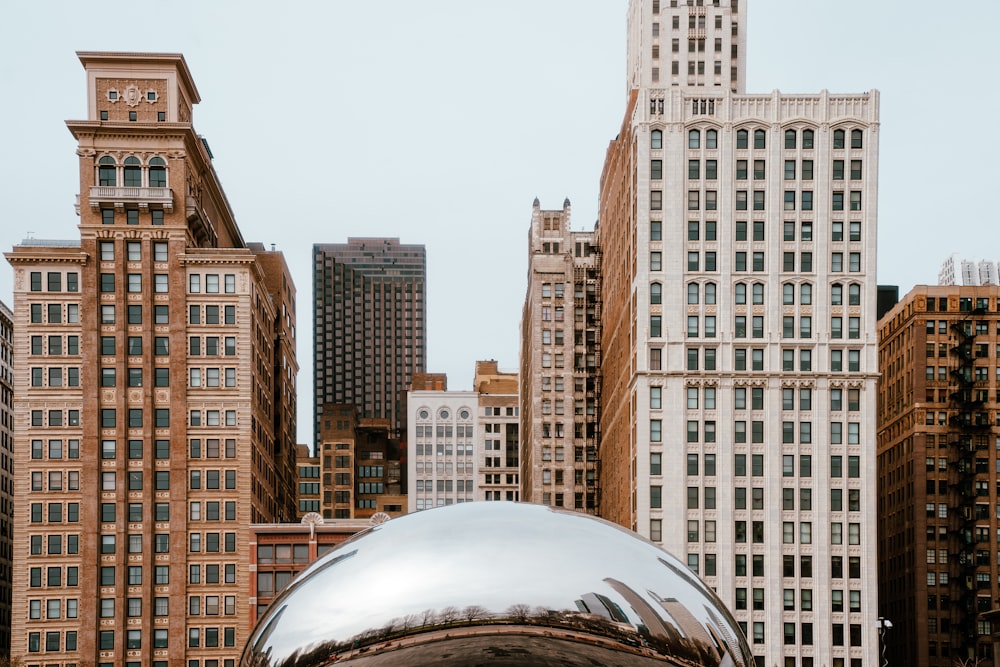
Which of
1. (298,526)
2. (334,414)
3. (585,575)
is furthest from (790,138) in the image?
(334,414)

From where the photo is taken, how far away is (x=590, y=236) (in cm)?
13700

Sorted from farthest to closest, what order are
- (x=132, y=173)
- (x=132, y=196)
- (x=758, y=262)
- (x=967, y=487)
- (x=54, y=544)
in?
(x=967, y=487) < (x=132, y=173) < (x=132, y=196) < (x=54, y=544) < (x=758, y=262)

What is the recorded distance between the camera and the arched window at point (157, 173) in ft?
280

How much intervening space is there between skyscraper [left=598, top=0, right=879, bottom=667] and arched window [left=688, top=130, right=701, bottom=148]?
65 millimetres

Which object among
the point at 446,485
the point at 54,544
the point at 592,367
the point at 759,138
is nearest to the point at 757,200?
the point at 759,138

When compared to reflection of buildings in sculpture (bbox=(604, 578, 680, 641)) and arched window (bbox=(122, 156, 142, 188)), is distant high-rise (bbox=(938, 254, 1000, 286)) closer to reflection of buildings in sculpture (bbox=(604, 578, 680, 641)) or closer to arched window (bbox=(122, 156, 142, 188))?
arched window (bbox=(122, 156, 142, 188))

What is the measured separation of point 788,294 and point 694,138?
1179cm

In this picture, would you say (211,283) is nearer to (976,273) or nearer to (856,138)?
(856,138)

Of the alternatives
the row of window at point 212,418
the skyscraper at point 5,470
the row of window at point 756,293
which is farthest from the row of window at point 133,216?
the skyscraper at point 5,470

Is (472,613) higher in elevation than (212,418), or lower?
higher

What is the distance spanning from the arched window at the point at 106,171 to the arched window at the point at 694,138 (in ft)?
128

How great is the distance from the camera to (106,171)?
8556 centimetres

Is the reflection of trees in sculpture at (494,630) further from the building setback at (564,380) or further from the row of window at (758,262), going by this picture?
the building setback at (564,380)

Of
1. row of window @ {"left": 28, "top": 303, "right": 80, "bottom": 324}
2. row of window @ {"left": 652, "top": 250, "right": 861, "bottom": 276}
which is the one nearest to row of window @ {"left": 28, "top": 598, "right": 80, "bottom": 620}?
row of window @ {"left": 28, "top": 303, "right": 80, "bottom": 324}
